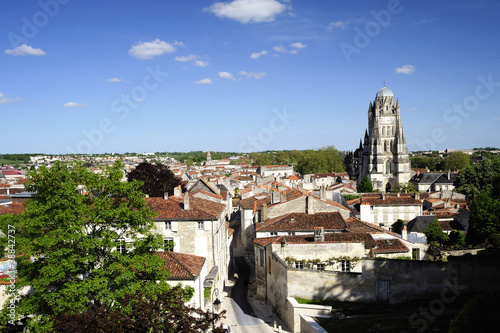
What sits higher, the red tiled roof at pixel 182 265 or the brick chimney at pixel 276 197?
the brick chimney at pixel 276 197

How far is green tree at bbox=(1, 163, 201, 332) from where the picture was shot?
1550cm

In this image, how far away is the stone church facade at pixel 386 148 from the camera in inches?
3939

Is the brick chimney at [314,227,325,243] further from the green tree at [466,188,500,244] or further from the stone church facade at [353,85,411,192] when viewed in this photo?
the stone church facade at [353,85,411,192]

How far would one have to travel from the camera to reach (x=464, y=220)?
4281cm

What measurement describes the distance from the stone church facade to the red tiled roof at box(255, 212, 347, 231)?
231ft

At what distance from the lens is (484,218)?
110 ft

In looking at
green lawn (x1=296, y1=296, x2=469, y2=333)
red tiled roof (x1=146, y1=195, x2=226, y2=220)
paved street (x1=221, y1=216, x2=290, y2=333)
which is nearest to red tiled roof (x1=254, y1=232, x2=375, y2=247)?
green lawn (x1=296, y1=296, x2=469, y2=333)

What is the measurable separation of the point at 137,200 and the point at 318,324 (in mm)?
9861

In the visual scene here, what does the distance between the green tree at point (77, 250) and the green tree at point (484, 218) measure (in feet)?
90.5

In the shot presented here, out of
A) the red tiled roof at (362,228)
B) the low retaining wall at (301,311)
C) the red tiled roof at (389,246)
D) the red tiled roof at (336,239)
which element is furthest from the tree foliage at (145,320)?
the red tiled roof at (362,228)

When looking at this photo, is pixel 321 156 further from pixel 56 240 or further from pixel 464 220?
pixel 56 240

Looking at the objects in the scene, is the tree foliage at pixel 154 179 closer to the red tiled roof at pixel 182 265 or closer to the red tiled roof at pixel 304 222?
the red tiled roof at pixel 304 222

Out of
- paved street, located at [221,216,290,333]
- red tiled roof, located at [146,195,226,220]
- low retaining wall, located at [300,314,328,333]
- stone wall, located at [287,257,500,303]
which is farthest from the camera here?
red tiled roof, located at [146,195,226,220]

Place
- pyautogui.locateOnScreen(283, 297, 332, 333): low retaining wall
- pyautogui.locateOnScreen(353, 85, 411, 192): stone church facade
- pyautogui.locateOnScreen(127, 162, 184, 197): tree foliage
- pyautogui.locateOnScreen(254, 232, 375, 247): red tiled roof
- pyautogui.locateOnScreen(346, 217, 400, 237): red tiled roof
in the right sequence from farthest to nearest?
pyautogui.locateOnScreen(353, 85, 411, 192): stone church facade → pyautogui.locateOnScreen(127, 162, 184, 197): tree foliage → pyautogui.locateOnScreen(346, 217, 400, 237): red tiled roof → pyautogui.locateOnScreen(254, 232, 375, 247): red tiled roof → pyautogui.locateOnScreen(283, 297, 332, 333): low retaining wall
